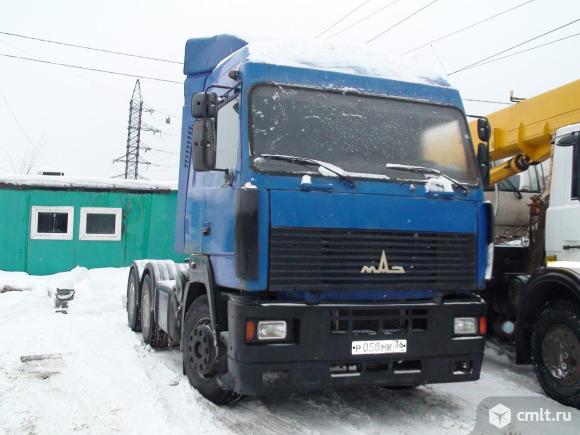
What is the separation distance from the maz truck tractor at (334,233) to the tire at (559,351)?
1.15m

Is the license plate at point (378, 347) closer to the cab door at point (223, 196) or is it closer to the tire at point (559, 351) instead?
the cab door at point (223, 196)

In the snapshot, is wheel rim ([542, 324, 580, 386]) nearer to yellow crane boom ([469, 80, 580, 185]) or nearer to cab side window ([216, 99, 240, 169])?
yellow crane boom ([469, 80, 580, 185])

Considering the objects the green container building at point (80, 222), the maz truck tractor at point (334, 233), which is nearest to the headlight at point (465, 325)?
the maz truck tractor at point (334, 233)

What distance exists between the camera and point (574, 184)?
5.73 meters

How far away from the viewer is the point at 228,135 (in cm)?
491

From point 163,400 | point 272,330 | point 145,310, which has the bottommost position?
point 163,400

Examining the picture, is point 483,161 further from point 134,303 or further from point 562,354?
point 134,303

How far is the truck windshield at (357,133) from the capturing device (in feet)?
15.0

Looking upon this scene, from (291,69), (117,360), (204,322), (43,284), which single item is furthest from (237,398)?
(43,284)

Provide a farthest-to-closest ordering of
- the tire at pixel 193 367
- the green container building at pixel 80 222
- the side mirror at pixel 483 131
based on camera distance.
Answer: the green container building at pixel 80 222 < the side mirror at pixel 483 131 < the tire at pixel 193 367

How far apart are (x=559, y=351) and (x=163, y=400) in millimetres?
3885

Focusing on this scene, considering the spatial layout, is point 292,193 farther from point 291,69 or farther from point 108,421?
point 108,421

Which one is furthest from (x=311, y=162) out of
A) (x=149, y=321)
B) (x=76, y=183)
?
(x=76, y=183)

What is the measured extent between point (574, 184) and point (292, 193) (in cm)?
322
